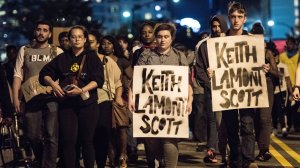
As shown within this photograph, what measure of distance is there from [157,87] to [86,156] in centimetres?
109

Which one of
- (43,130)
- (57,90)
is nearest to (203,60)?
(57,90)

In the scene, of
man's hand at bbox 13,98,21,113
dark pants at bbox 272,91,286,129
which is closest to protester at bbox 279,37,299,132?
dark pants at bbox 272,91,286,129

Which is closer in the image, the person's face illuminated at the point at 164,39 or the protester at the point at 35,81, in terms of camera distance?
the person's face illuminated at the point at 164,39

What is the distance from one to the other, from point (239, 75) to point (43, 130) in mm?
2537

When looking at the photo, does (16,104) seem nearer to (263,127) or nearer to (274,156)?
(263,127)

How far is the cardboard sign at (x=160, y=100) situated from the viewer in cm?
872

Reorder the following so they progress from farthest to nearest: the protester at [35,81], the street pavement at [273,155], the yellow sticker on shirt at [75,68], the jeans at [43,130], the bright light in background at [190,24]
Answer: the bright light in background at [190,24] < the street pavement at [273,155] < the protester at [35,81] < the jeans at [43,130] < the yellow sticker on shirt at [75,68]

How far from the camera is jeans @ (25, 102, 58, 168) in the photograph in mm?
9156

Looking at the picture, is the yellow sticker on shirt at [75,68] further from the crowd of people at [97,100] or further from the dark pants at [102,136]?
the dark pants at [102,136]

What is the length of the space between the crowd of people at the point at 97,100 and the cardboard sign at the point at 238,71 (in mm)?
114

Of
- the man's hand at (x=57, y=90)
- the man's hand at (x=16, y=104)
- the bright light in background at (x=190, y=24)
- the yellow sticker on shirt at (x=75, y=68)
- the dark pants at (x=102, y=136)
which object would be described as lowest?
the dark pants at (x=102, y=136)

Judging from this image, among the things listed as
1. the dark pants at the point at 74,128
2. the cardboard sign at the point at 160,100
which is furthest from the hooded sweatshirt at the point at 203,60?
the dark pants at the point at 74,128

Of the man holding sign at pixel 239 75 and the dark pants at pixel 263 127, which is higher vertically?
the man holding sign at pixel 239 75

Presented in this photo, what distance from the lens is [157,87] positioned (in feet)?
28.9
